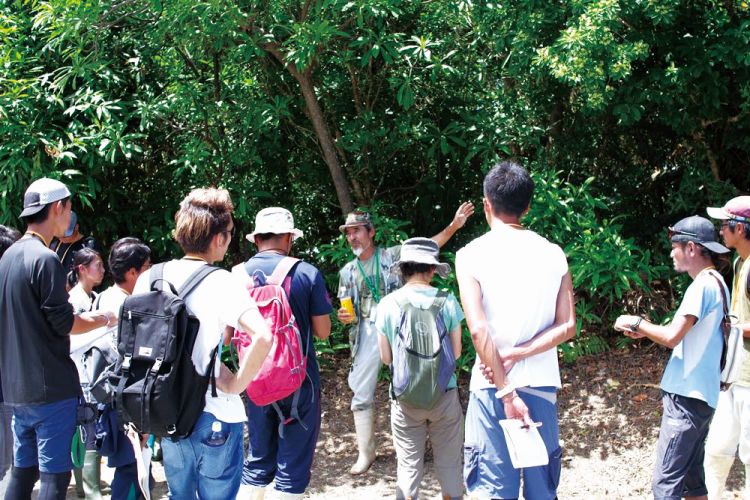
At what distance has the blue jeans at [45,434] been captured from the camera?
3.87 metres

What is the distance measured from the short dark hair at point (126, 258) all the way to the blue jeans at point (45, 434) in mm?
771

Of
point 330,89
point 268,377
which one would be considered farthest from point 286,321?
point 330,89

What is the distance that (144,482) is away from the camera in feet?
11.3

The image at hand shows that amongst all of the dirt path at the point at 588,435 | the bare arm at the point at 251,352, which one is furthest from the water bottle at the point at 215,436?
the dirt path at the point at 588,435

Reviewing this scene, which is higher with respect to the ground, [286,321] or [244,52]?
[244,52]

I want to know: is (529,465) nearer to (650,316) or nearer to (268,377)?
(268,377)

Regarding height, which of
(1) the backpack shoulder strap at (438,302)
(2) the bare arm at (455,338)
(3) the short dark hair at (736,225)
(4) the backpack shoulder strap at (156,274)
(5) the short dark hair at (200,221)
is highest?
(5) the short dark hair at (200,221)

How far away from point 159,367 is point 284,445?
56.8 inches

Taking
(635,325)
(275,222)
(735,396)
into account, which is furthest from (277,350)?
(735,396)

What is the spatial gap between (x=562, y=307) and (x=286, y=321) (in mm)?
1442

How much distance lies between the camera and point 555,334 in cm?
325

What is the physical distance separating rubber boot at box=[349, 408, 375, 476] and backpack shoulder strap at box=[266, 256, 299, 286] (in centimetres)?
207

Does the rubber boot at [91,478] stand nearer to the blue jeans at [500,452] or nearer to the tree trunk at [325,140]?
the blue jeans at [500,452]

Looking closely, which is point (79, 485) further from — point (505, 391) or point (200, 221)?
point (505, 391)
